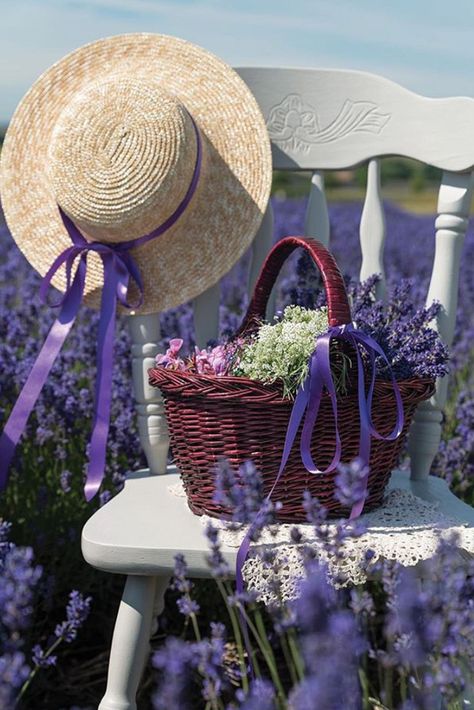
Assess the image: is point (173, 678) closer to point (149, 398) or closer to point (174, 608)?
point (149, 398)

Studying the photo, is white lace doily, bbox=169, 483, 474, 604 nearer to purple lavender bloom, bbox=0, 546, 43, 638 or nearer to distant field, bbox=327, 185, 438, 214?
purple lavender bloom, bbox=0, 546, 43, 638

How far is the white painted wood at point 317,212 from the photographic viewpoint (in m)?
2.03

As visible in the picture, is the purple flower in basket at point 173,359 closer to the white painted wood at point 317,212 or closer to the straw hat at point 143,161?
the straw hat at point 143,161

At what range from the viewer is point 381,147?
200 centimetres

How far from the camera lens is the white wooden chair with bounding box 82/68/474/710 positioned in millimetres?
1875

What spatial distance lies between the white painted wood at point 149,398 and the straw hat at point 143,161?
0.05m

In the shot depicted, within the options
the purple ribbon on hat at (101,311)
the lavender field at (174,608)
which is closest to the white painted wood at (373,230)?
the lavender field at (174,608)

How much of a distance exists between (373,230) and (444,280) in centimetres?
19

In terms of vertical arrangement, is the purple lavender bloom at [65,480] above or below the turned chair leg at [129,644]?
below

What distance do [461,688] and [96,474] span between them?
1.03 metres

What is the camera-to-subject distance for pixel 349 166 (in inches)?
80.0

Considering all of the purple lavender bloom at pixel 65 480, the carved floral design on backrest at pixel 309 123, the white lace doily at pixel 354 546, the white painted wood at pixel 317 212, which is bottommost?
the purple lavender bloom at pixel 65 480

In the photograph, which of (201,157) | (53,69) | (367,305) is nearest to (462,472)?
(367,305)

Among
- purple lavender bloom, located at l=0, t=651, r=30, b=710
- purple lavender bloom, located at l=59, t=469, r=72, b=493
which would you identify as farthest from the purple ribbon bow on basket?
Result: purple lavender bloom, located at l=59, t=469, r=72, b=493
